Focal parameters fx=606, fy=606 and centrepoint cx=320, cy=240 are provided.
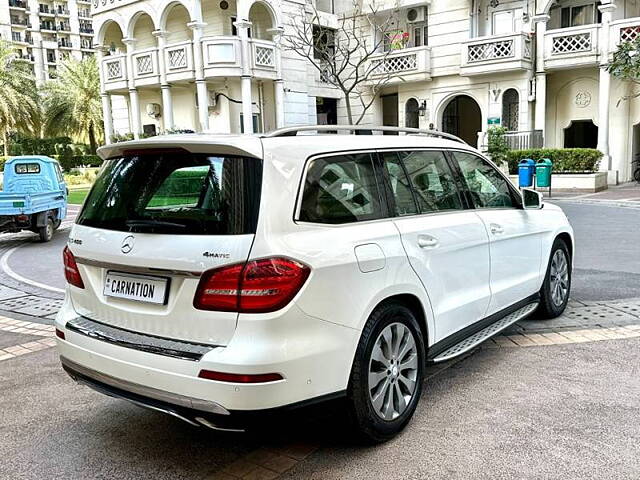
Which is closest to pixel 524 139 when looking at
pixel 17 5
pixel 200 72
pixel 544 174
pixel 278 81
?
pixel 544 174

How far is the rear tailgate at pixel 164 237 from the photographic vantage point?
2.96 meters

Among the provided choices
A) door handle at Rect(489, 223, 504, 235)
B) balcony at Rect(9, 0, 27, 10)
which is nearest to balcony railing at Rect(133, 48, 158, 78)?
door handle at Rect(489, 223, 504, 235)

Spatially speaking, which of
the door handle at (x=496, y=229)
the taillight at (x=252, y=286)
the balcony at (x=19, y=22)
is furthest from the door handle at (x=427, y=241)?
the balcony at (x=19, y=22)

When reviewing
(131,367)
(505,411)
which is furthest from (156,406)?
(505,411)

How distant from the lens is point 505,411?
12.7 ft

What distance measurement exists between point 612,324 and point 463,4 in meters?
22.5

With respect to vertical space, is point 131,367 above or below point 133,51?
below

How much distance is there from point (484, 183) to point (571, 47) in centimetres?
2048

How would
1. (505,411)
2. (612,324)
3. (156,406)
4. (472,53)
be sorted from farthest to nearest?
(472,53) < (612,324) < (505,411) < (156,406)

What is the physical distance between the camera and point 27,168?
46.8 ft

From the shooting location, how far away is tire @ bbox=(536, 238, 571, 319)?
5.61 meters

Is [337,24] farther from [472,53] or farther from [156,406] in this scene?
[156,406]

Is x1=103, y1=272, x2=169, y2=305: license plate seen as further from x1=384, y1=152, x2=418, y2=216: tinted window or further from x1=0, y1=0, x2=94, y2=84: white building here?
x1=0, y1=0, x2=94, y2=84: white building

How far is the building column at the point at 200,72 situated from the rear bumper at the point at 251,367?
22.7 meters
